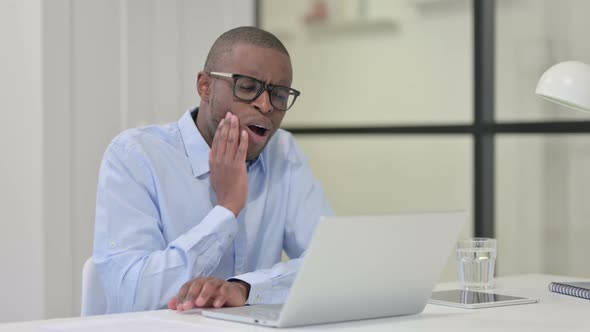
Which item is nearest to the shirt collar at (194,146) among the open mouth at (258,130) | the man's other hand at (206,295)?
the open mouth at (258,130)

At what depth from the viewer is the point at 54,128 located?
3.23 metres

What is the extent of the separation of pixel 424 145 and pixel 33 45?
147cm

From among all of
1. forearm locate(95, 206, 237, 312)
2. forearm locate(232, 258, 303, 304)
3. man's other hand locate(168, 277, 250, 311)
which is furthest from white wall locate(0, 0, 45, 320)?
man's other hand locate(168, 277, 250, 311)

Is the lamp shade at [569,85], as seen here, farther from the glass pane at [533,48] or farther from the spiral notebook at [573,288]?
the glass pane at [533,48]

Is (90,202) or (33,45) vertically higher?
(33,45)

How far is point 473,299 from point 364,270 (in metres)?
0.42

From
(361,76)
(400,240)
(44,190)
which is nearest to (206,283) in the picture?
(400,240)

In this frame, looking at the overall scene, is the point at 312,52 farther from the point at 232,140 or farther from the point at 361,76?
the point at 232,140

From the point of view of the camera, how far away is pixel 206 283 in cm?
159

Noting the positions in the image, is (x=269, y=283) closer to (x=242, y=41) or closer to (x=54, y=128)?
(x=242, y=41)

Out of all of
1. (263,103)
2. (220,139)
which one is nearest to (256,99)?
(263,103)

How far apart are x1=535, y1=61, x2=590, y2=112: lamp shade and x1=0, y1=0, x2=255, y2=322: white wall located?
1.92 m

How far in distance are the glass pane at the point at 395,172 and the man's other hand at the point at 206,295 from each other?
6.31ft

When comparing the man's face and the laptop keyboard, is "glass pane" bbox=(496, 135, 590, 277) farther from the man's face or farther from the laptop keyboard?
Result: the laptop keyboard
